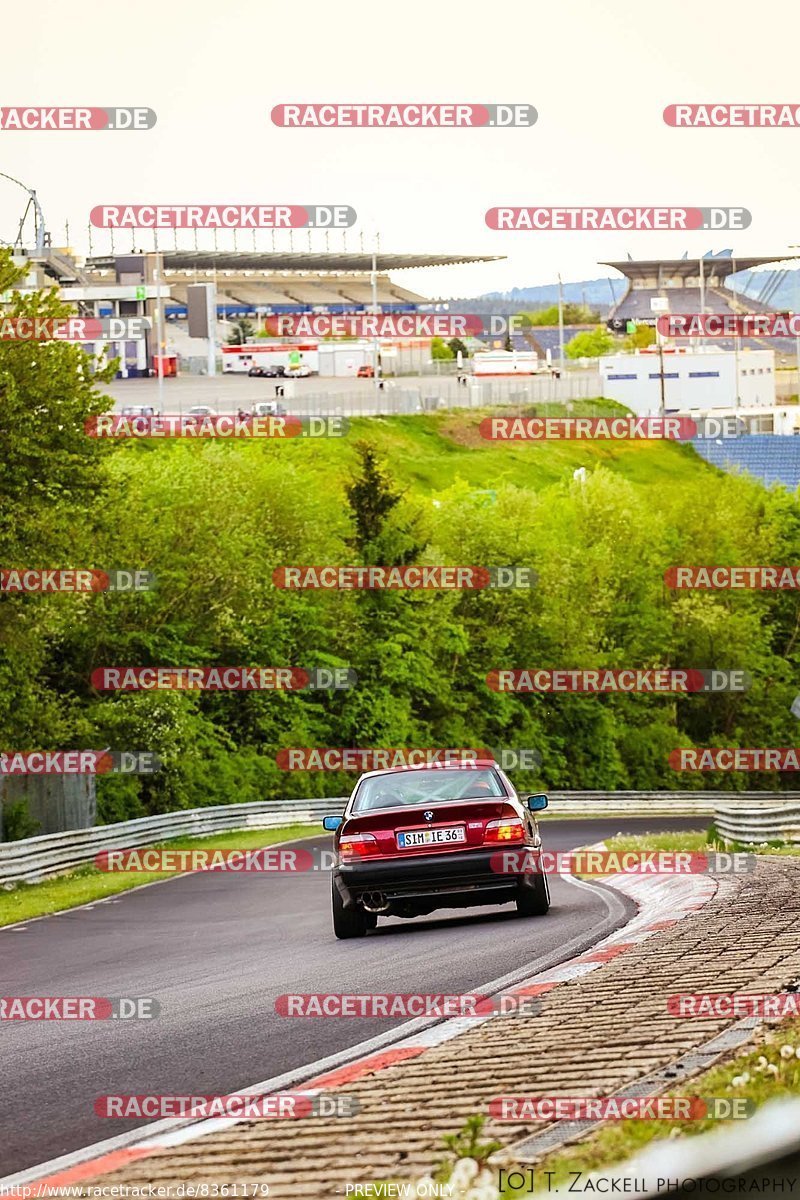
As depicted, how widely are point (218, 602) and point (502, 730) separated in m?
20.2

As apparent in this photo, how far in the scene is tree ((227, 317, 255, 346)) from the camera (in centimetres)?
16562

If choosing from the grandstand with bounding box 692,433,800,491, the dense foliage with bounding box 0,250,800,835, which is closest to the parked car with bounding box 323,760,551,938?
the dense foliage with bounding box 0,250,800,835

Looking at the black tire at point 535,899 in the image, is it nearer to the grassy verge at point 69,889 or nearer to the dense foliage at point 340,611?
the grassy verge at point 69,889

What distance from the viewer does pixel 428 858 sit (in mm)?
14969

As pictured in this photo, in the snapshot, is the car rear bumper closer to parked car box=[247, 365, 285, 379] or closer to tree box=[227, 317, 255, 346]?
parked car box=[247, 365, 285, 379]

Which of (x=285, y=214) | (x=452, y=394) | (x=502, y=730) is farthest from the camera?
(x=452, y=394)

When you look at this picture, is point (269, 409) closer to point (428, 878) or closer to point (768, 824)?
point (768, 824)

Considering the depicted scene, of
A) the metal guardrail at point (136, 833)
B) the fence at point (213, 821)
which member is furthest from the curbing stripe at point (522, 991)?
the fence at point (213, 821)

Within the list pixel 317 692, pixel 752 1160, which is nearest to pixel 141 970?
pixel 752 1160

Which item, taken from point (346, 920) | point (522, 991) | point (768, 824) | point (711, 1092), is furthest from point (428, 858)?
point (768, 824)

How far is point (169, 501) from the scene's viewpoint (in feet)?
172

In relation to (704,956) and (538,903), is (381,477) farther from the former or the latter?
(704,956)

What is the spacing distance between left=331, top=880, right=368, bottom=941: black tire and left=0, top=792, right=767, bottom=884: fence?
1321 centimetres

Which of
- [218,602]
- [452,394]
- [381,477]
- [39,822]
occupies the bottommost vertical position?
[39,822]
